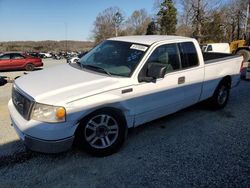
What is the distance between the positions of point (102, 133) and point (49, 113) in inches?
33.6

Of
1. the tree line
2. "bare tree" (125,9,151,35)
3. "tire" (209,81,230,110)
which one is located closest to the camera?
"tire" (209,81,230,110)

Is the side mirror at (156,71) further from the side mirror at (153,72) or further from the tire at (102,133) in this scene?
the tire at (102,133)

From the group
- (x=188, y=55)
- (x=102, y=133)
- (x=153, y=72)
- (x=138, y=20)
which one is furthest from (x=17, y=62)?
(x=138, y=20)

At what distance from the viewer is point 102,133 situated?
3514 millimetres

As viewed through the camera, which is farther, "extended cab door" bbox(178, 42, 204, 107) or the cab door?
"extended cab door" bbox(178, 42, 204, 107)

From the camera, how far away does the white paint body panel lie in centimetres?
306

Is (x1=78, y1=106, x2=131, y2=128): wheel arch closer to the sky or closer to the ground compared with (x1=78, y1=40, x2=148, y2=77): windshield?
closer to the ground

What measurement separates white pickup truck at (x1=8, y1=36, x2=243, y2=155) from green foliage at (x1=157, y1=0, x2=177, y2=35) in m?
48.1

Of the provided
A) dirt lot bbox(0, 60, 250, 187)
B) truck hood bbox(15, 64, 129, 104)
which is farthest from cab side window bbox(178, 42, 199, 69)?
truck hood bbox(15, 64, 129, 104)

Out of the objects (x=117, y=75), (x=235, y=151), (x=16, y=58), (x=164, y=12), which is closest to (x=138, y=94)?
(x=117, y=75)

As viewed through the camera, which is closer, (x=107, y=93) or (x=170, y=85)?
(x=107, y=93)

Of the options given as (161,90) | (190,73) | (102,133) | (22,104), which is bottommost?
(102,133)

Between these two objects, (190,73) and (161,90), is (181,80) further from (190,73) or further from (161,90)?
(161,90)

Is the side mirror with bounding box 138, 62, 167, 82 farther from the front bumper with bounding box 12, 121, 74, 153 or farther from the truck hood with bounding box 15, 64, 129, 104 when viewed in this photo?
the front bumper with bounding box 12, 121, 74, 153
